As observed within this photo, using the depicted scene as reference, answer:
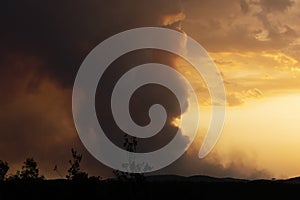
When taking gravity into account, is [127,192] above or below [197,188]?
below

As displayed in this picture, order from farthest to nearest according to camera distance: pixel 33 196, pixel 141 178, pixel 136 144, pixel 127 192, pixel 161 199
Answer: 1. pixel 161 199
2. pixel 33 196
3. pixel 127 192
4. pixel 141 178
5. pixel 136 144

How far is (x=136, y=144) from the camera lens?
76.3 m

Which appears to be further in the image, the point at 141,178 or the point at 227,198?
the point at 227,198

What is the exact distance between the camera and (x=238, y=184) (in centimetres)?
14588

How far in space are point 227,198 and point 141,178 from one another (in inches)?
2350

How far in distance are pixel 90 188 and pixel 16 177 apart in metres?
25.2

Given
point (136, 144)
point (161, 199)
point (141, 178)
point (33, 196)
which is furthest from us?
point (161, 199)

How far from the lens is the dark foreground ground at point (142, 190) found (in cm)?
9375

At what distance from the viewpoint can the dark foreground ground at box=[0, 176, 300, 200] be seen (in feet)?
308

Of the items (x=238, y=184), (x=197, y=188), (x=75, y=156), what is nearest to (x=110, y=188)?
(x=75, y=156)

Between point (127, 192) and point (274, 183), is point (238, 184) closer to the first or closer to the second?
point (274, 183)

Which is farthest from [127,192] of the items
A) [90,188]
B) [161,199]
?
[161,199]

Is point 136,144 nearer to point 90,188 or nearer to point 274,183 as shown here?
point 90,188

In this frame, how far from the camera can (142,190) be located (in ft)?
291
